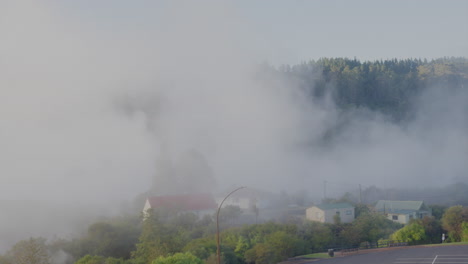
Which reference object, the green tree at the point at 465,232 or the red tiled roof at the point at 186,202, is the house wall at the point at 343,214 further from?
the red tiled roof at the point at 186,202

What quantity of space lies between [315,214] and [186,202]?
526 inches

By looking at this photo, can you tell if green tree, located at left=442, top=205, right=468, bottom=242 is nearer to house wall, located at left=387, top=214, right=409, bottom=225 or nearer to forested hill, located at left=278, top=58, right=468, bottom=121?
house wall, located at left=387, top=214, right=409, bottom=225

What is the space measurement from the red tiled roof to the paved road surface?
1967cm

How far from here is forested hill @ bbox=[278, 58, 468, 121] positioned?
113750 mm

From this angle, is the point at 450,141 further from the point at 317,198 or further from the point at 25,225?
the point at 25,225

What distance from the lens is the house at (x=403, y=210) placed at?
4619cm

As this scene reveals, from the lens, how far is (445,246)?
33250mm

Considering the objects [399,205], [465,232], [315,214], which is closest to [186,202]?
[315,214]

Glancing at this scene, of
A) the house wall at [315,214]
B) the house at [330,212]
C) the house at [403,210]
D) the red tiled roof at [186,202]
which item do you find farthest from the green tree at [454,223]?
the red tiled roof at [186,202]

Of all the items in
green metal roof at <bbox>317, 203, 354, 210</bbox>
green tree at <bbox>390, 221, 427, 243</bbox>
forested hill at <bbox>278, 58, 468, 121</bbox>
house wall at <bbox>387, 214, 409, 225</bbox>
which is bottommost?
green tree at <bbox>390, 221, 427, 243</bbox>

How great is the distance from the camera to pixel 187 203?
48.4 metres

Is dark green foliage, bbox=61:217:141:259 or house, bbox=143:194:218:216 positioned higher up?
house, bbox=143:194:218:216

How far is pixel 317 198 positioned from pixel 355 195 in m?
5.61

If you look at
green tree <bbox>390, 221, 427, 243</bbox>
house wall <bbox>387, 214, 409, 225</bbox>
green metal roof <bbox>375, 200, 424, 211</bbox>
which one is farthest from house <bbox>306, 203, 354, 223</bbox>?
green tree <bbox>390, 221, 427, 243</bbox>
